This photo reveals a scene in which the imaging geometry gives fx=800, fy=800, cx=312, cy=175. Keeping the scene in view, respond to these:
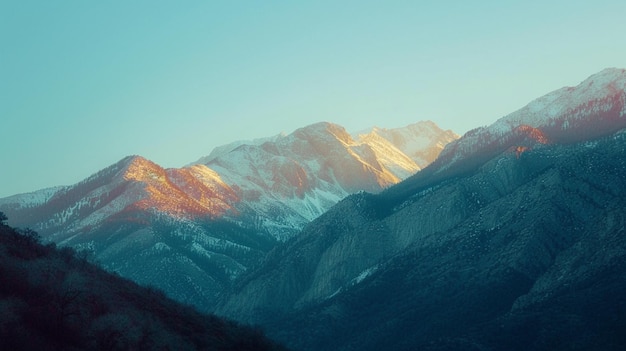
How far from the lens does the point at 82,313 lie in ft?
313

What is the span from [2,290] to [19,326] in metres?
13.0

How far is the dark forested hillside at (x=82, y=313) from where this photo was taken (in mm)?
87625

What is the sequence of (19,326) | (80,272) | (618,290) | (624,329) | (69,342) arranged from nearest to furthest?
(19,326)
(69,342)
(80,272)
(624,329)
(618,290)

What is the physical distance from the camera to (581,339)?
6880 inches

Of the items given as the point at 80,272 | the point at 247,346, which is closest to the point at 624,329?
the point at 247,346

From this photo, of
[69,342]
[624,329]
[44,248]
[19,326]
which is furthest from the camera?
[624,329]

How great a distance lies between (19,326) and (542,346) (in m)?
129

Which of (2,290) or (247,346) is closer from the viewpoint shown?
(2,290)

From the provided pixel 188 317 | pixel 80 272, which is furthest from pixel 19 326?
pixel 188 317

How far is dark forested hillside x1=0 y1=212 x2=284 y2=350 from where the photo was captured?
287 ft

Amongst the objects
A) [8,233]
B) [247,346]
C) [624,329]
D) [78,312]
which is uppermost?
[8,233]

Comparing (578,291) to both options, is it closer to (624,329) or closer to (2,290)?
(624,329)

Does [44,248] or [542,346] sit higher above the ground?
[44,248]

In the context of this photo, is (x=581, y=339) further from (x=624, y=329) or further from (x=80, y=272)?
(x=80, y=272)
